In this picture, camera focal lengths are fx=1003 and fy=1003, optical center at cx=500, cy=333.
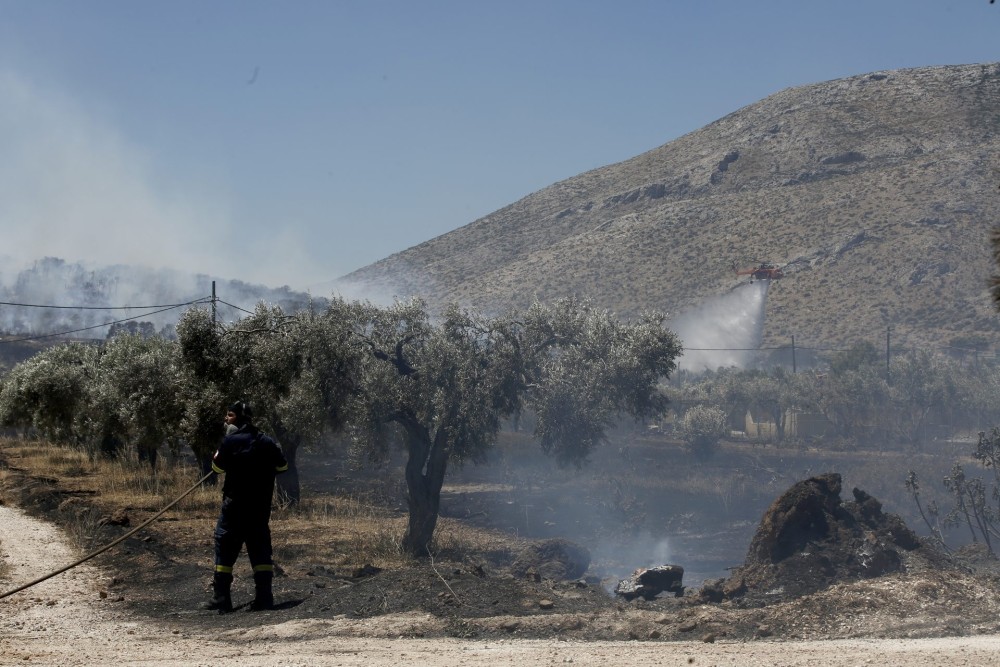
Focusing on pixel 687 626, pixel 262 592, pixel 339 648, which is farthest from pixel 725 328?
pixel 339 648

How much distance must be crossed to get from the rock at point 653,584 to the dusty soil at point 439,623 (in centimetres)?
374

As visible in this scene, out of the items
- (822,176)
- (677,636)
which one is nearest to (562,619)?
(677,636)

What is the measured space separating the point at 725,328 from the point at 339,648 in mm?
89578

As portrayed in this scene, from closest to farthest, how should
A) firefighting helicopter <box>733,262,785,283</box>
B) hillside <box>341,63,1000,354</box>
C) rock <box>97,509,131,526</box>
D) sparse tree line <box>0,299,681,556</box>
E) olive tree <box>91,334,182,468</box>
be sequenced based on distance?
rock <box>97,509,131,526</box> < sparse tree line <box>0,299,681,556</box> < olive tree <box>91,334,182,468</box> < hillside <box>341,63,1000,354</box> < firefighting helicopter <box>733,262,785,283</box>

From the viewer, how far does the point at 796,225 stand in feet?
358

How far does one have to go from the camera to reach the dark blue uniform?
11047mm

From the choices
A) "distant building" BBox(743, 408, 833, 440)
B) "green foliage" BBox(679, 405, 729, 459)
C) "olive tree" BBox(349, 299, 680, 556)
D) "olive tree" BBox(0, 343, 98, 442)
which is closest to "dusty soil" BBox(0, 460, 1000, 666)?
"olive tree" BBox(349, 299, 680, 556)

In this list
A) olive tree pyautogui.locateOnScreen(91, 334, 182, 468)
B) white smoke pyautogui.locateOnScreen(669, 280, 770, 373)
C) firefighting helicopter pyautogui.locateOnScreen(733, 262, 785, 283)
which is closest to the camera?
olive tree pyautogui.locateOnScreen(91, 334, 182, 468)

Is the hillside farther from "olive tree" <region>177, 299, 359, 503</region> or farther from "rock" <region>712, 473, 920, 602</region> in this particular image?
"olive tree" <region>177, 299, 359, 503</region>

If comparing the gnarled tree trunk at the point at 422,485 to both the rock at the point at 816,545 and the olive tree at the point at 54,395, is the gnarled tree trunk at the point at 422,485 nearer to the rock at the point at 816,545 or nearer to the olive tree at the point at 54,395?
the rock at the point at 816,545

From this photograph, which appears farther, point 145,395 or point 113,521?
point 145,395

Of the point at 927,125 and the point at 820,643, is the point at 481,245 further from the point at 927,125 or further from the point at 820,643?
the point at 820,643

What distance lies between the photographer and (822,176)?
12006 cm

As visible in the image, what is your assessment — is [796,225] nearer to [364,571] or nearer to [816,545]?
[816,545]
